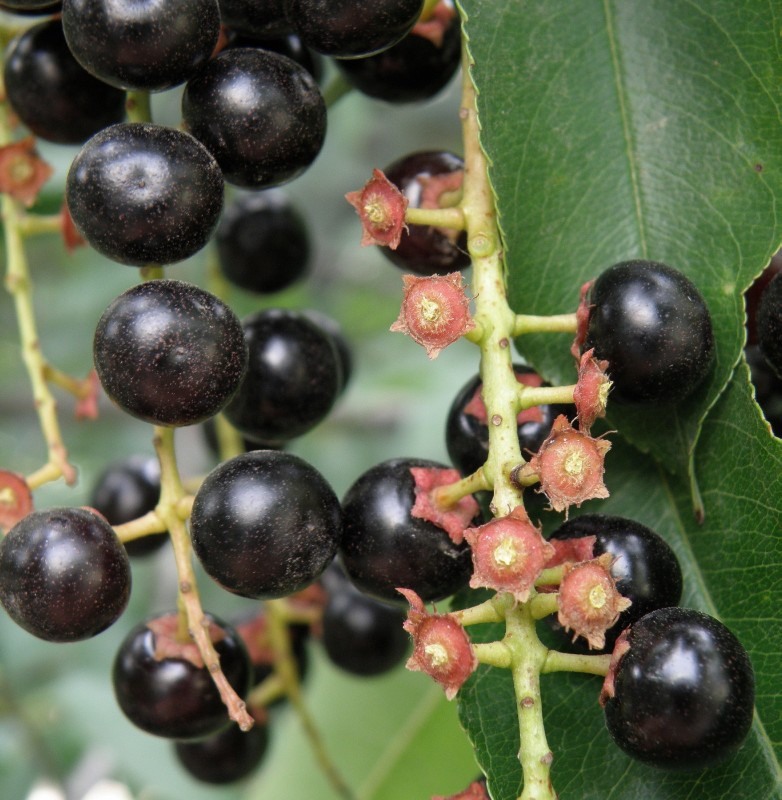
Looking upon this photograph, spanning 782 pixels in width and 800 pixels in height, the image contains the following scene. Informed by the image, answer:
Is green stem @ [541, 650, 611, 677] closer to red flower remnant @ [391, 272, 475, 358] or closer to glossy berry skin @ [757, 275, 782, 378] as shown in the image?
red flower remnant @ [391, 272, 475, 358]

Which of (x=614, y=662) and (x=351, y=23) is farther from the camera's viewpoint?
(x=351, y=23)

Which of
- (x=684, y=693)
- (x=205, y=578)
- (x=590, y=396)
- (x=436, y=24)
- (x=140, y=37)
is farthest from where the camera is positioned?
(x=205, y=578)

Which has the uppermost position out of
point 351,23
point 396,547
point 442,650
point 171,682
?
point 351,23

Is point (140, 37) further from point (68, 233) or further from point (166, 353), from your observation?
point (68, 233)

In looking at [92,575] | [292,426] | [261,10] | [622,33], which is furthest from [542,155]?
[92,575]

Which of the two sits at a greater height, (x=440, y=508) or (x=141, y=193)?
(x=141, y=193)

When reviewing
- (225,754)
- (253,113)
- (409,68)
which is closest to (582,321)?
(253,113)

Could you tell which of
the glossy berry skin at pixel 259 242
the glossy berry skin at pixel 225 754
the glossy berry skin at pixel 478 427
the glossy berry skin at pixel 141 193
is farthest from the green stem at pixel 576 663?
the glossy berry skin at pixel 259 242

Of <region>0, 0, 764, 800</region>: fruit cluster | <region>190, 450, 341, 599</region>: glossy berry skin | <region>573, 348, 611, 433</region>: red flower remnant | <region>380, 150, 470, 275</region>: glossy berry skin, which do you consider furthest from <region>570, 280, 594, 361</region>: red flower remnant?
<region>190, 450, 341, 599</region>: glossy berry skin

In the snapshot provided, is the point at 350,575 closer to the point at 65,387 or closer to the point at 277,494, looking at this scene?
the point at 277,494
